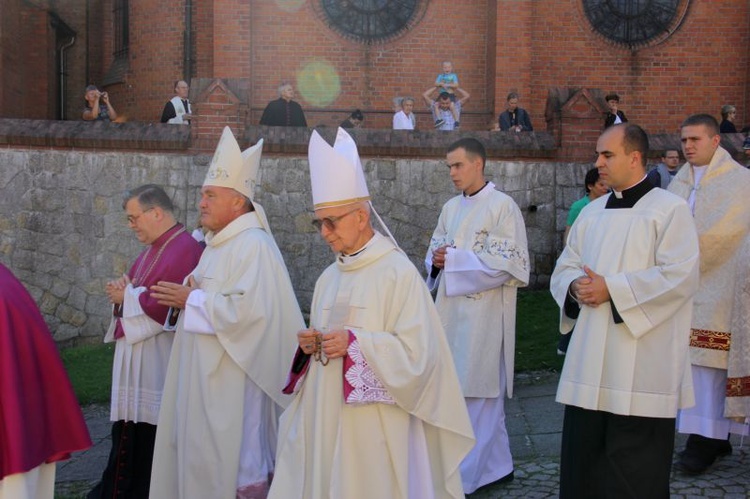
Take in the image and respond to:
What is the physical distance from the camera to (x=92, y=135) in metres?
11.6

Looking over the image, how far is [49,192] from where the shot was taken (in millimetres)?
11508

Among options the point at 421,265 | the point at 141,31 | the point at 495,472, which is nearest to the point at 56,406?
the point at 495,472

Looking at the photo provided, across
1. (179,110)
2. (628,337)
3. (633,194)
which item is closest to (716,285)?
(633,194)

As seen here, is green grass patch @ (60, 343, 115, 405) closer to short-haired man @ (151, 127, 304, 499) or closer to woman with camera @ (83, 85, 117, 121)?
woman with camera @ (83, 85, 117, 121)

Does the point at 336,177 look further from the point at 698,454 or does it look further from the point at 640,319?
the point at 698,454

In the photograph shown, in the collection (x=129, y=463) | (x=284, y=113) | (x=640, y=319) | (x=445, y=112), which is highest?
(x=445, y=112)

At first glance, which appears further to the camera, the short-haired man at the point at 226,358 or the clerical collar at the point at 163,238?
the clerical collar at the point at 163,238

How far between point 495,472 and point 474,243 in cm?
161

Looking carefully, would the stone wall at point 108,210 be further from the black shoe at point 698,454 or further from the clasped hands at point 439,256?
the black shoe at point 698,454

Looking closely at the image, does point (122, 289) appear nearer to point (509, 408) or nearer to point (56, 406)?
point (56, 406)

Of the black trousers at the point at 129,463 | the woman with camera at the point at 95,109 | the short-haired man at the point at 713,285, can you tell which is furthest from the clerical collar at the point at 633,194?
the woman with camera at the point at 95,109

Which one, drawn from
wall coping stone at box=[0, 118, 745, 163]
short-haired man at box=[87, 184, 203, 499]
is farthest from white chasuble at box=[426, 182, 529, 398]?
wall coping stone at box=[0, 118, 745, 163]

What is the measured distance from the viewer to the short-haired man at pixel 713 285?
6.07 metres

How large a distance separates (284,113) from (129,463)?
8.33 meters
